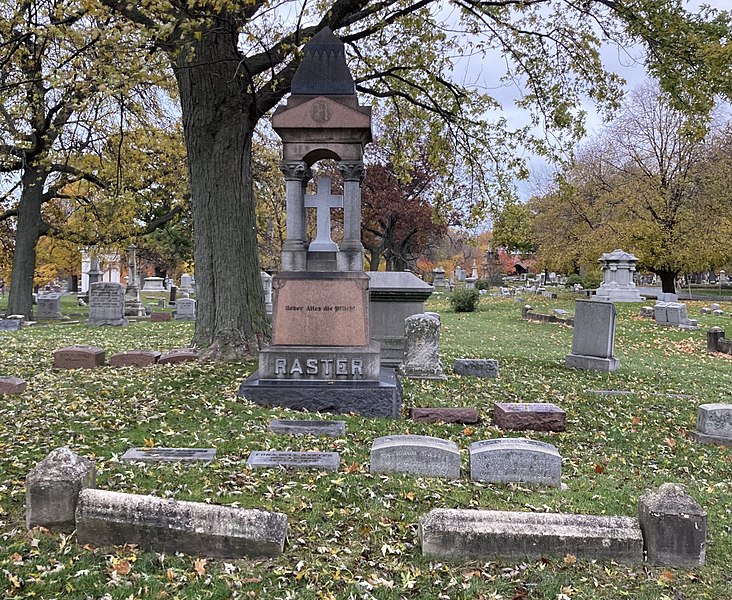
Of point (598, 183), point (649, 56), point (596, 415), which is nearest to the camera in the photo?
point (596, 415)

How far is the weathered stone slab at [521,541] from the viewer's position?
4.11 meters

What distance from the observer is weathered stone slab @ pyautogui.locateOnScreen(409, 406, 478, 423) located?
757 cm

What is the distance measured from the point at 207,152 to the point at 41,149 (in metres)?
9.81

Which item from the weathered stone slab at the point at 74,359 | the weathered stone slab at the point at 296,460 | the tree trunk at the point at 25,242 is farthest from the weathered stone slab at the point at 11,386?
the tree trunk at the point at 25,242

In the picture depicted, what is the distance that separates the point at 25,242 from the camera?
22.4 m

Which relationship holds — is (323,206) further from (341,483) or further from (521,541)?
(521,541)

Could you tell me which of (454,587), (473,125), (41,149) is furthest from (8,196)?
(454,587)

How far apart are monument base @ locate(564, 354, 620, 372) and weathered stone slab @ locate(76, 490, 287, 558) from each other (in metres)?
9.99

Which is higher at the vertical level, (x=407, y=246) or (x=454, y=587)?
(x=407, y=246)

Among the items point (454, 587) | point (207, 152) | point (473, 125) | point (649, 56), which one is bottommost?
point (454, 587)

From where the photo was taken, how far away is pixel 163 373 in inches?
370

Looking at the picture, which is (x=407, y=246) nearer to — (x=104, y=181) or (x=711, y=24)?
(x=104, y=181)

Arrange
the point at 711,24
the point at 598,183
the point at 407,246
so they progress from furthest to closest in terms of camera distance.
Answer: the point at 407,246 → the point at 598,183 → the point at 711,24

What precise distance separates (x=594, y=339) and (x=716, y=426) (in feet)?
17.9
